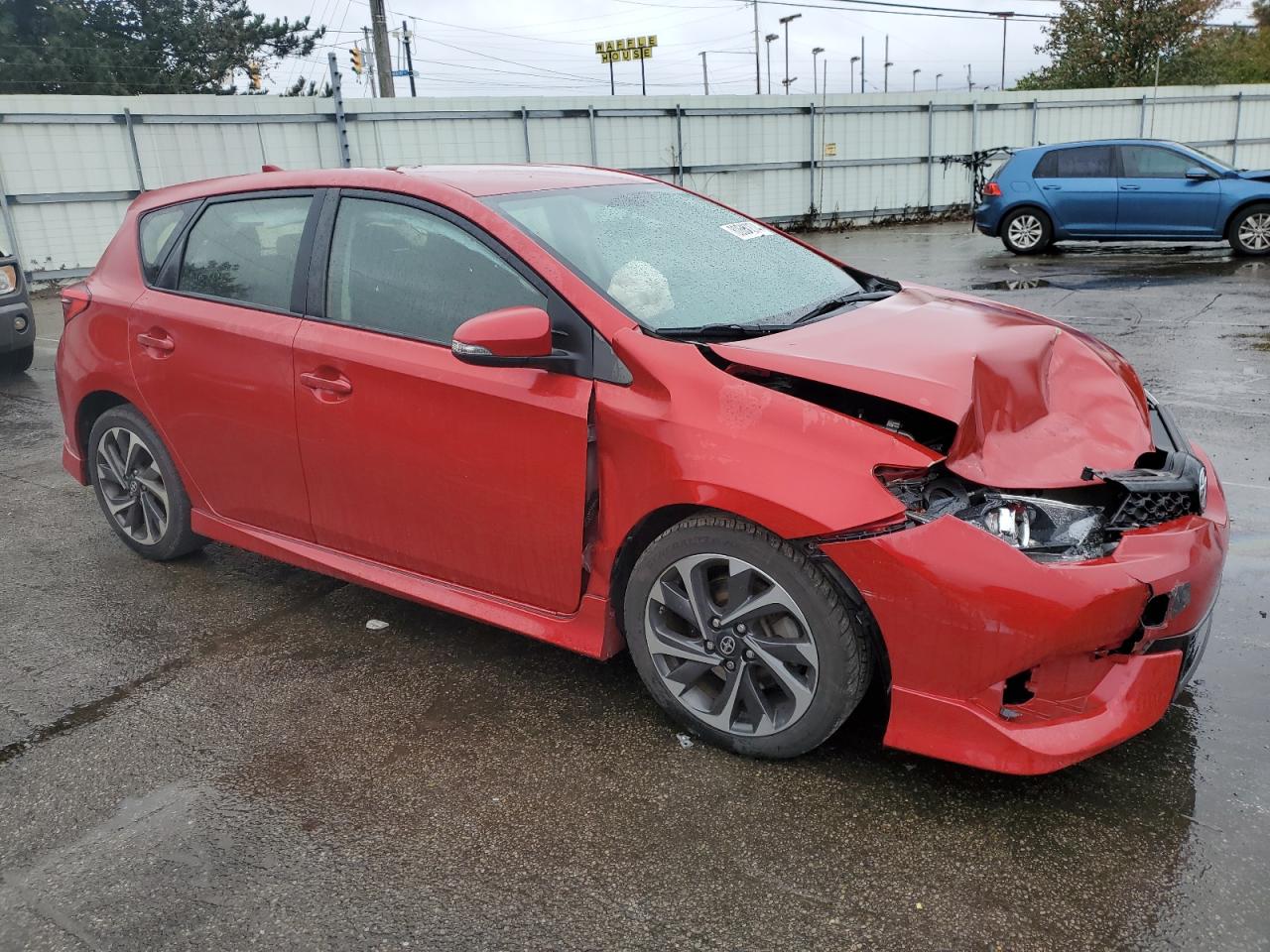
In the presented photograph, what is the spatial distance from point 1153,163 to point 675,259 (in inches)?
505

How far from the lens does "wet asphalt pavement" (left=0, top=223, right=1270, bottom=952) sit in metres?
2.32

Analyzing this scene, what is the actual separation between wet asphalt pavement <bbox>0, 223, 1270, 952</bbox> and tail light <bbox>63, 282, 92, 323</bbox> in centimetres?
126

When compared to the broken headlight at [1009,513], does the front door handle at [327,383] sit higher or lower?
higher

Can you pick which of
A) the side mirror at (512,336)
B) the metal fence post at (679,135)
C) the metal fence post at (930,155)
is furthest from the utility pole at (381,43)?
the side mirror at (512,336)

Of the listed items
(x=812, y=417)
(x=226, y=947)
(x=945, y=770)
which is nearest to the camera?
(x=226, y=947)

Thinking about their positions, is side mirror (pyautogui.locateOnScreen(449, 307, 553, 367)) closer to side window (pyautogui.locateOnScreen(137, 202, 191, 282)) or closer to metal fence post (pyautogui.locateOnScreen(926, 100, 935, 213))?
side window (pyautogui.locateOnScreen(137, 202, 191, 282))

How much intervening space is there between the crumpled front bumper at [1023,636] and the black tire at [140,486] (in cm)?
289

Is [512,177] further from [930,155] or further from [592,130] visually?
[930,155]

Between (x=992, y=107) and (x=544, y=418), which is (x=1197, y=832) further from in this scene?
(x=992, y=107)

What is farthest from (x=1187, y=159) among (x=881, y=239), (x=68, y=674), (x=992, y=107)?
(x=68, y=674)

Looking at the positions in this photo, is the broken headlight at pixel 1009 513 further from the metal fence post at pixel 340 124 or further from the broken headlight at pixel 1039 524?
the metal fence post at pixel 340 124

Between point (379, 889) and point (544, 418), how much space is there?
51.3 inches

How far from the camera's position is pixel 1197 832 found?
2527mm

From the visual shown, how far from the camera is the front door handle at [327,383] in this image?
3.39 meters
